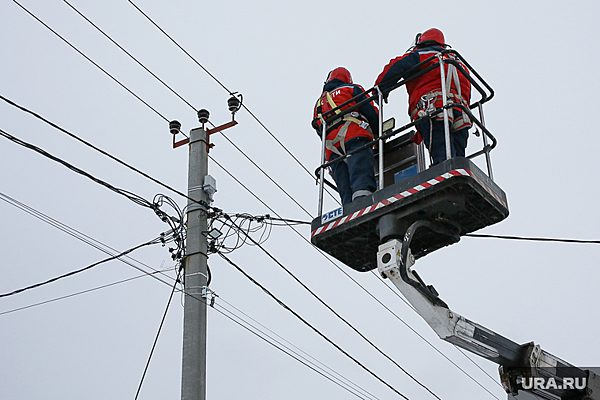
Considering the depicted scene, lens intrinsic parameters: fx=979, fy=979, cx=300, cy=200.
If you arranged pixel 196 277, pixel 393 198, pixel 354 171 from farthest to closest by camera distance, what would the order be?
pixel 196 277 → pixel 354 171 → pixel 393 198

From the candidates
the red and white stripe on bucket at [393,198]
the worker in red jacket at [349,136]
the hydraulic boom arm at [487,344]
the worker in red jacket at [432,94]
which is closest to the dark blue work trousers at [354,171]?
the worker in red jacket at [349,136]

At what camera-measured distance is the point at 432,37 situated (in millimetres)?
10367

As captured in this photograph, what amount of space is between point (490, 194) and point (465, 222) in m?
0.44

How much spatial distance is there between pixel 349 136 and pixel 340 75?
102 cm

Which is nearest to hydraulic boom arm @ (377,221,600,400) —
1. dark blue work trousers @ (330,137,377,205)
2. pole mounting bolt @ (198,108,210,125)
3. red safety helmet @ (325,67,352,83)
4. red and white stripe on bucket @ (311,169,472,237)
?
red and white stripe on bucket @ (311,169,472,237)

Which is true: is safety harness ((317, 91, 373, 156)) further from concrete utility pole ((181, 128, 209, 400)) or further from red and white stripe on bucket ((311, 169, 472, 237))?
concrete utility pole ((181, 128, 209, 400))

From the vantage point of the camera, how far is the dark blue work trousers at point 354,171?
9969 mm

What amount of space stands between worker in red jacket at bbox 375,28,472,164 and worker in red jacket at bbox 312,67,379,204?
431mm

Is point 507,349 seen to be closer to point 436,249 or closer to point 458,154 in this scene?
point 436,249

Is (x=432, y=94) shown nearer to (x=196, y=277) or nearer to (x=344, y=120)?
(x=344, y=120)

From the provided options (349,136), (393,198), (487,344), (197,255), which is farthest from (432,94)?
(197,255)

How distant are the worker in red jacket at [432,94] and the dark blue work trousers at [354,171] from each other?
615 mm

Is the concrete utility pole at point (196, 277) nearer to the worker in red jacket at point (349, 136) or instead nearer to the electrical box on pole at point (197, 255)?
the electrical box on pole at point (197, 255)

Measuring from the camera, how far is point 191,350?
35.9 feet
